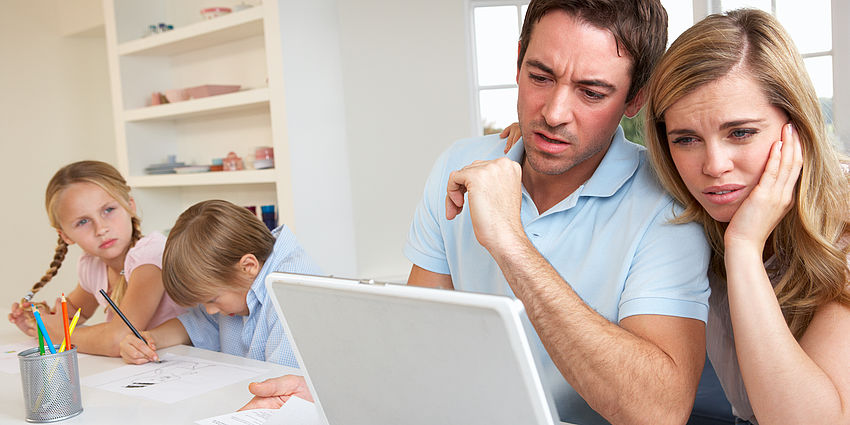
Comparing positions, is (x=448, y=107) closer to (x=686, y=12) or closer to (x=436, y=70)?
Answer: (x=436, y=70)

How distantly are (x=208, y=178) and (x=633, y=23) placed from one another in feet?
8.83

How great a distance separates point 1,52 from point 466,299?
4364mm

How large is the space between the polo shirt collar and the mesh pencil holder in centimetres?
99

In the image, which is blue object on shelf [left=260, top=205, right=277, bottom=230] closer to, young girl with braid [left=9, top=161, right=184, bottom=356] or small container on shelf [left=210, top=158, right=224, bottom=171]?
small container on shelf [left=210, top=158, right=224, bottom=171]

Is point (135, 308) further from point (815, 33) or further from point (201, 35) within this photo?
point (815, 33)

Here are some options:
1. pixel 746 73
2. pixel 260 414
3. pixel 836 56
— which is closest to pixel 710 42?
pixel 746 73

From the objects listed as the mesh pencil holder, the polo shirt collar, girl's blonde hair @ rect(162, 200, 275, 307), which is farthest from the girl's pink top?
the polo shirt collar

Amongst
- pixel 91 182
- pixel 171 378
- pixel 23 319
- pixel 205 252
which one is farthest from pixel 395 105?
pixel 171 378

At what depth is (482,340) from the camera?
0.67 meters

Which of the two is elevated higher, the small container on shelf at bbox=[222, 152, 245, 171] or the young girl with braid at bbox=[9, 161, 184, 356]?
the small container on shelf at bbox=[222, 152, 245, 171]

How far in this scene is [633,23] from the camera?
4.10 ft

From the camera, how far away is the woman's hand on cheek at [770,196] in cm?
102

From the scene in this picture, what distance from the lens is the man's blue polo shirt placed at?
1.13 m

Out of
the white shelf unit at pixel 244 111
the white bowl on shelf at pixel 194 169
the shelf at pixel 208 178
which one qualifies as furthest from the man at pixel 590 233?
the white bowl on shelf at pixel 194 169
